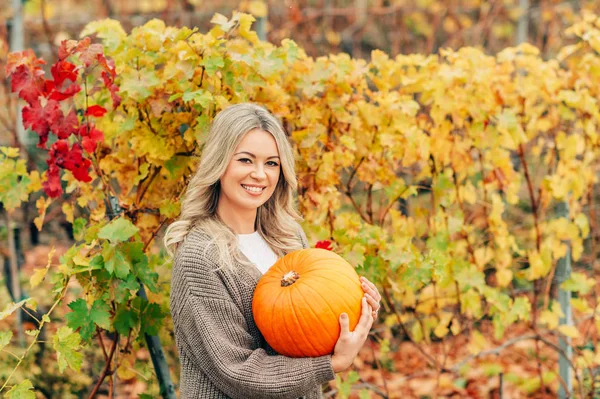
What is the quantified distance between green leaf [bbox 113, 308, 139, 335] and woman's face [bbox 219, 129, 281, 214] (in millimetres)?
647

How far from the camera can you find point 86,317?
2.18 meters

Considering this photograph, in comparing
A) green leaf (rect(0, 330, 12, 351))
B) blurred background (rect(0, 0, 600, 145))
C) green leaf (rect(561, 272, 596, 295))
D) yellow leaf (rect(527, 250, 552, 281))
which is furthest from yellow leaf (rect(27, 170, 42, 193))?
blurred background (rect(0, 0, 600, 145))

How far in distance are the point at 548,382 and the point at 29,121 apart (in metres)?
3.21

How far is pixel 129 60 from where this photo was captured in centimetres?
233

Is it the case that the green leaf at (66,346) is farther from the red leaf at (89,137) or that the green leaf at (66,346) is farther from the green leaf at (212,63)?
the green leaf at (212,63)

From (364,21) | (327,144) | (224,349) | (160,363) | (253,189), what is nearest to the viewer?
(224,349)

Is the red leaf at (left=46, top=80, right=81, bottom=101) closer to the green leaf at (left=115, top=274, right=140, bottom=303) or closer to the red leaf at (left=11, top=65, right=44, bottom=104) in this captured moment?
the red leaf at (left=11, top=65, right=44, bottom=104)

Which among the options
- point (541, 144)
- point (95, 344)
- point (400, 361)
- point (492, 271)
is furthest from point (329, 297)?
point (492, 271)

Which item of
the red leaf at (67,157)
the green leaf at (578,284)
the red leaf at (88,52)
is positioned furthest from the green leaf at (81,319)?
the green leaf at (578,284)

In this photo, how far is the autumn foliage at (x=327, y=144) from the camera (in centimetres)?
222

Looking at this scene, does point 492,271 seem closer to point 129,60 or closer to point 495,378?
point 495,378

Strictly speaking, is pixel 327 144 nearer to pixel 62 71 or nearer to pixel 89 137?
pixel 89 137

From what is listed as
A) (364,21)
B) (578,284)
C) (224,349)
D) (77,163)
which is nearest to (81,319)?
(77,163)

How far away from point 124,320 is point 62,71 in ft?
2.92
